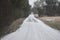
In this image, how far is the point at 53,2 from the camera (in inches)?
4350

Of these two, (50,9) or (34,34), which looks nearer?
(34,34)

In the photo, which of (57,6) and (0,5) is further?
(57,6)

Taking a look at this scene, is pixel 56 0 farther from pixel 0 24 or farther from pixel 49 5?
pixel 0 24

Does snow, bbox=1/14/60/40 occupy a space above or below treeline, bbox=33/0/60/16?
above

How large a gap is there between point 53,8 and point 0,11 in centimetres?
8997

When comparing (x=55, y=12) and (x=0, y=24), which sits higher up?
(x=0, y=24)

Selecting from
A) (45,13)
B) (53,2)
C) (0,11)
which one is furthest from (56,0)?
(0,11)

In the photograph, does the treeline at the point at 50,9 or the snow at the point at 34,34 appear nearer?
the snow at the point at 34,34

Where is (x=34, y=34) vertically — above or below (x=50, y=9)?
above

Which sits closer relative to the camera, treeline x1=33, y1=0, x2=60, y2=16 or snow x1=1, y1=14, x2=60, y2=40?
snow x1=1, y1=14, x2=60, y2=40

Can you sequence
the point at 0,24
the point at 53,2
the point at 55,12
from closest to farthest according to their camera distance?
the point at 0,24, the point at 55,12, the point at 53,2

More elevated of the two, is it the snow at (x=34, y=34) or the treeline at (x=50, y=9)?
the snow at (x=34, y=34)

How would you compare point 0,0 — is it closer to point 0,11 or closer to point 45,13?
point 0,11

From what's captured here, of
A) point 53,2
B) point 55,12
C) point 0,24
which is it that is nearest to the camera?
point 0,24
